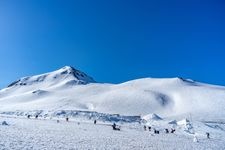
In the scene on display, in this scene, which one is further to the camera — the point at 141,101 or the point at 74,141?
the point at 141,101

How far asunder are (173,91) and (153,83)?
77.4ft

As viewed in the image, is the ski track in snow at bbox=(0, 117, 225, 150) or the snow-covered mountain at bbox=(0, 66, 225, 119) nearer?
the ski track in snow at bbox=(0, 117, 225, 150)

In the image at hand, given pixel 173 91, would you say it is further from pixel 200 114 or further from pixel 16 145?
pixel 16 145

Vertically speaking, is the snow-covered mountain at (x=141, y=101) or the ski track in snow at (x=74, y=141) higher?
the snow-covered mountain at (x=141, y=101)

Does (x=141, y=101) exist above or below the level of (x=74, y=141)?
above

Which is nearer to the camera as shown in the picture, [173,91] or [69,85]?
[173,91]

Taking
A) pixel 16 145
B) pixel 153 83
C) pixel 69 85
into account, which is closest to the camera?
pixel 16 145

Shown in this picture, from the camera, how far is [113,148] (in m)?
23.0

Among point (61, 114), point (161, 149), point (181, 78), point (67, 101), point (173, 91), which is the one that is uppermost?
point (181, 78)

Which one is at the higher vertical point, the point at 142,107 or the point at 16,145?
the point at 142,107

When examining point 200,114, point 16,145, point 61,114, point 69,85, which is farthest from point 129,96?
point 16,145

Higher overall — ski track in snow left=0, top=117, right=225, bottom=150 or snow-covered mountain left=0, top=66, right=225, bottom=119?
snow-covered mountain left=0, top=66, right=225, bottom=119

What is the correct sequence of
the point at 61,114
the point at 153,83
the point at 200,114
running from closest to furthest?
the point at 61,114 < the point at 200,114 < the point at 153,83

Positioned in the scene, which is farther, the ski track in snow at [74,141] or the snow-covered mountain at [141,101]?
the snow-covered mountain at [141,101]
